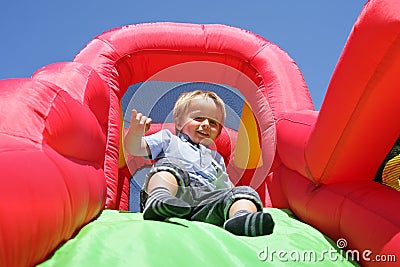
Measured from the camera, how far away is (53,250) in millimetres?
757

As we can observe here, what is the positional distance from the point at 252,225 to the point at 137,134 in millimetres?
548

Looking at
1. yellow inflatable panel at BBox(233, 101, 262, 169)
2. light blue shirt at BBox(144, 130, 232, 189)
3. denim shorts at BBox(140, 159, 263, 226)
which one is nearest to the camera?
denim shorts at BBox(140, 159, 263, 226)

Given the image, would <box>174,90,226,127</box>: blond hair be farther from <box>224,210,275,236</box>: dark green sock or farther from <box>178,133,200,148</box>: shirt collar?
<box>224,210,275,236</box>: dark green sock

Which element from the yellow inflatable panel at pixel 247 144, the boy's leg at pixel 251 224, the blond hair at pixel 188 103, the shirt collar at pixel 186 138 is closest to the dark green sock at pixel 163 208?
the boy's leg at pixel 251 224

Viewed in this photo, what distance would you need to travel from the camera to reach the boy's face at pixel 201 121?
1.65 m

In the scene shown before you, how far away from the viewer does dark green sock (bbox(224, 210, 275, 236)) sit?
0.99 metres

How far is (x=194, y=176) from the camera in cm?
147

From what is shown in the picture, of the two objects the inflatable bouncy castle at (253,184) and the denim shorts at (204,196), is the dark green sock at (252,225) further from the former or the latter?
the denim shorts at (204,196)

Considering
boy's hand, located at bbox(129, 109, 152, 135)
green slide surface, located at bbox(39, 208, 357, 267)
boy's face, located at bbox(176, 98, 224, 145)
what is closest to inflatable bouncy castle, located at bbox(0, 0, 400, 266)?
green slide surface, located at bbox(39, 208, 357, 267)

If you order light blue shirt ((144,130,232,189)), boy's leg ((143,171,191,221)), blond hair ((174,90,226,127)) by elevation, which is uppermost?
A: blond hair ((174,90,226,127))

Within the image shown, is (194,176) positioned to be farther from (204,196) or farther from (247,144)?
(247,144)

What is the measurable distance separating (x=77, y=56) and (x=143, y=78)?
0.32 m

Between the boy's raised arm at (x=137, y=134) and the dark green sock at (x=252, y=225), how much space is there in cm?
48

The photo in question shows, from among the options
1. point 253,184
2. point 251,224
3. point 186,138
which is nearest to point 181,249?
point 251,224
